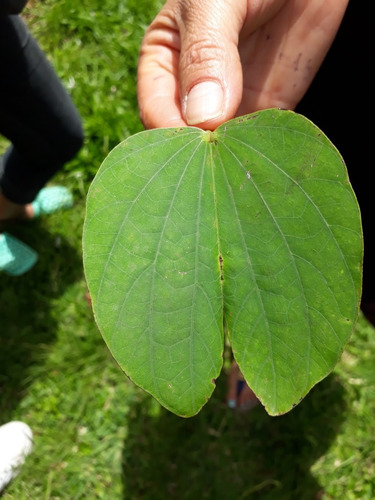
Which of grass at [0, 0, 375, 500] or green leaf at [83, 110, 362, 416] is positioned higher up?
green leaf at [83, 110, 362, 416]

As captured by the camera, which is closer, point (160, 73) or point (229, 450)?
point (160, 73)

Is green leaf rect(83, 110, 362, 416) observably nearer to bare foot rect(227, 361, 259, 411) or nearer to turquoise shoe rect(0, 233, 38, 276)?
bare foot rect(227, 361, 259, 411)

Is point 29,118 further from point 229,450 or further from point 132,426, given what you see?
point 229,450

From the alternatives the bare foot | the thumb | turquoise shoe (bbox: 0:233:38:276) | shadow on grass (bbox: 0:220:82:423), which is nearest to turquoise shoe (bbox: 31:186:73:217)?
shadow on grass (bbox: 0:220:82:423)

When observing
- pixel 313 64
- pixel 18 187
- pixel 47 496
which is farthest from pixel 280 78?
pixel 47 496

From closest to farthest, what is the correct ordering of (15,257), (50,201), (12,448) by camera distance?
1. (12,448)
2. (15,257)
3. (50,201)

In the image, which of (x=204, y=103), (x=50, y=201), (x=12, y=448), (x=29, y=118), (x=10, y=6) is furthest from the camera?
(x=50, y=201)

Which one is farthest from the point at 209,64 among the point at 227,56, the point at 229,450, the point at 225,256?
the point at 229,450
